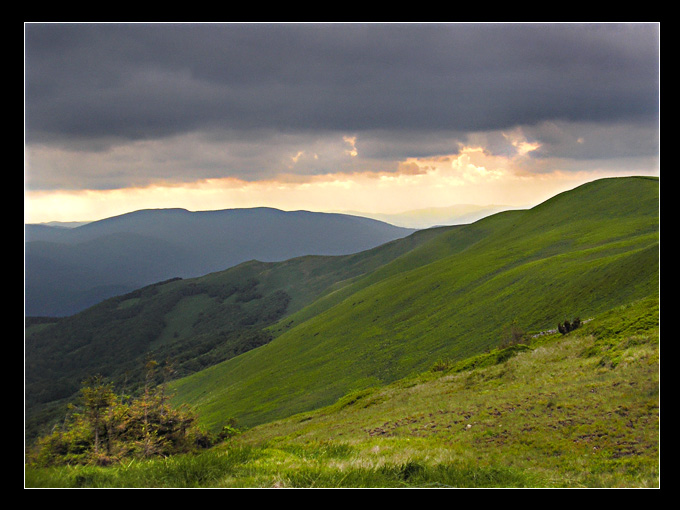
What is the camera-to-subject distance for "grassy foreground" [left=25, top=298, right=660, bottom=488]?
912 cm

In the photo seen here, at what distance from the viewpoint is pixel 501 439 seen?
A: 1370 centimetres

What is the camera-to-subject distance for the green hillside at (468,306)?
133 ft

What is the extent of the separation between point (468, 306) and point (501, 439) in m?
44.3

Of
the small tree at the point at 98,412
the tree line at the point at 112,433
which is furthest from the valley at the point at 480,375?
the small tree at the point at 98,412

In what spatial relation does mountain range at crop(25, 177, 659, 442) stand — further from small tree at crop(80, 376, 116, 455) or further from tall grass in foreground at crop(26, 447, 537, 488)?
tall grass in foreground at crop(26, 447, 537, 488)

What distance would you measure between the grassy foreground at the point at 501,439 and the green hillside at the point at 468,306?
14024 mm

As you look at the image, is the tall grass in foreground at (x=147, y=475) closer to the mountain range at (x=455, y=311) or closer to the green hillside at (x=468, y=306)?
the mountain range at (x=455, y=311)

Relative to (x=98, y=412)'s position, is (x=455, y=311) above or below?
below

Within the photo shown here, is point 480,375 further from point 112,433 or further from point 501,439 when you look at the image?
point 112,433

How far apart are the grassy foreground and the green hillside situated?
1402cm

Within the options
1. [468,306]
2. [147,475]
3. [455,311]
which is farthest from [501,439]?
[455,311]

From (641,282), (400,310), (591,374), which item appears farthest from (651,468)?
(400,310)

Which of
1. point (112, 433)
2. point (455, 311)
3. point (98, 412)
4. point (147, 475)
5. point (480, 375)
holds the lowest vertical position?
point (480, 375)

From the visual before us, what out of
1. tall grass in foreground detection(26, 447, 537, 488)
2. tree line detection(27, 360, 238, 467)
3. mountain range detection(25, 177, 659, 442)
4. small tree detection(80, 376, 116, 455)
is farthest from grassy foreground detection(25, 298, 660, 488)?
mountain range detection(25, 177, 659, 442)
